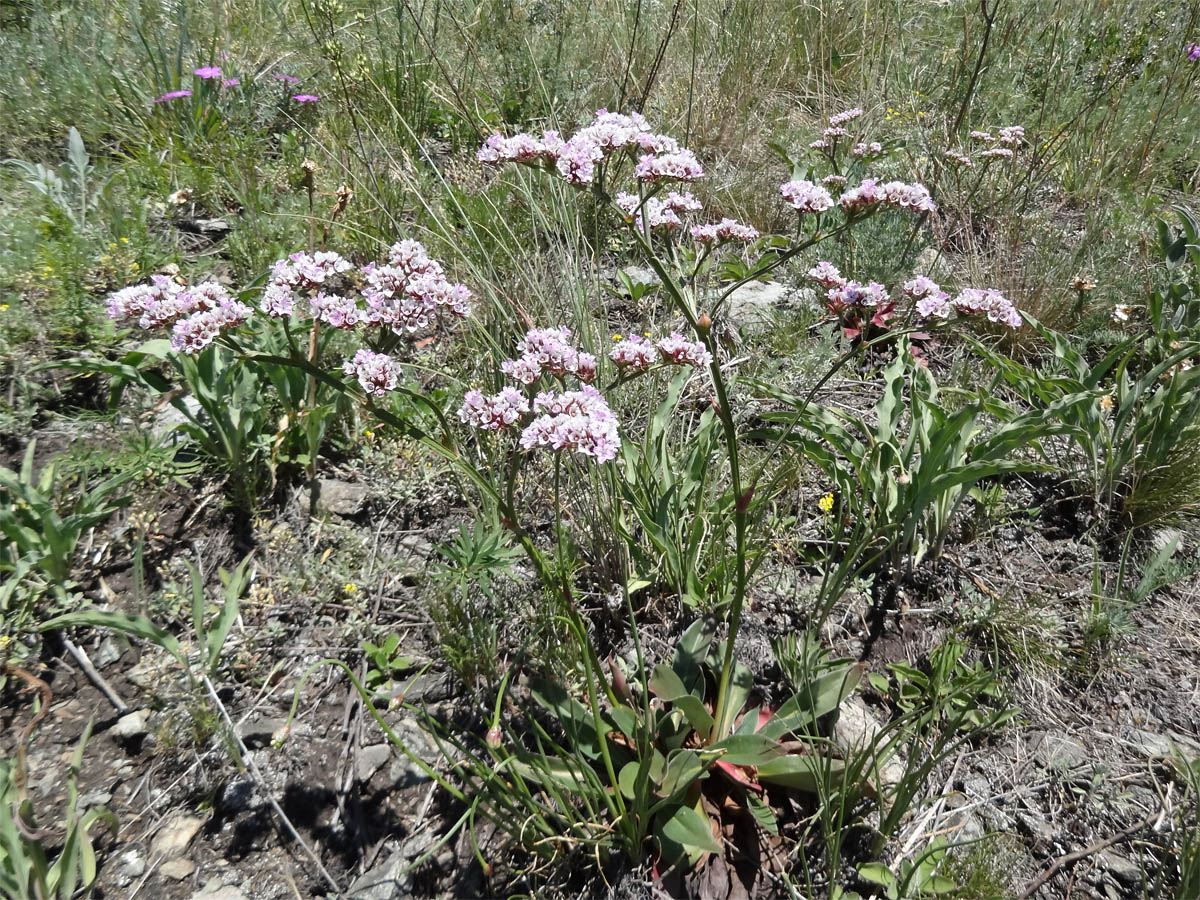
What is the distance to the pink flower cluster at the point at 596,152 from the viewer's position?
154cm

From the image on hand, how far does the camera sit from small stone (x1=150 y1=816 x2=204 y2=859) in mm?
1676

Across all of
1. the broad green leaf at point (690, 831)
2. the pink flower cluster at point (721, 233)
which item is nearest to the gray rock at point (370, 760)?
the broad green leaf at point (690, 831)

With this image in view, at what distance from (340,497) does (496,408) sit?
4.10 feet

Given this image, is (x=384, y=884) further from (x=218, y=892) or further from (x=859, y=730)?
(x=859, y=730)

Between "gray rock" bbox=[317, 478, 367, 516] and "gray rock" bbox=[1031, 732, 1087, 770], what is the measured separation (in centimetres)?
209

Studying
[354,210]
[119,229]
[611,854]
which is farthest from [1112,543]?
[119,229]

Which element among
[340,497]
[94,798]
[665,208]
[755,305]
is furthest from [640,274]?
[94,798]

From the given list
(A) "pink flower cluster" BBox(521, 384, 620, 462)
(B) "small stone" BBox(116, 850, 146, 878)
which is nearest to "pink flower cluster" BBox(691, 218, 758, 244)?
(A) "pink flower cluster" BBox(521, 384, 620, 462)

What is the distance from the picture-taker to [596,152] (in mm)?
1527

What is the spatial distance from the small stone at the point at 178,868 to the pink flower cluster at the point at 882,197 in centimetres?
212

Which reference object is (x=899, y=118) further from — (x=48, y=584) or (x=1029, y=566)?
(x=48, y=584)

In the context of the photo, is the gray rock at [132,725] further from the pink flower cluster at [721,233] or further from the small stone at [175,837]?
the pink flower cluster at [721,233]

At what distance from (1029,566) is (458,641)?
1790 millimetres

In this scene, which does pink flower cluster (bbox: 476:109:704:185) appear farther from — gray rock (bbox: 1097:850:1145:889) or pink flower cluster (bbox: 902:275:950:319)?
gray rock (bbox: 1097:850:1145:889)
